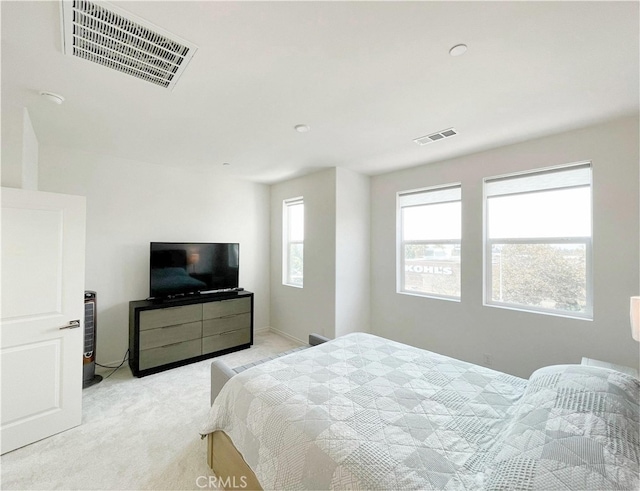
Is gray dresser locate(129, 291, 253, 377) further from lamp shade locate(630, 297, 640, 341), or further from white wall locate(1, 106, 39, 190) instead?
lamp shade locate(630, 297, 640, 341)

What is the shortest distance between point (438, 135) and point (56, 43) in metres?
2.87

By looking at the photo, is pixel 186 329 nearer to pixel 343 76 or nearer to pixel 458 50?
pixel 343 76

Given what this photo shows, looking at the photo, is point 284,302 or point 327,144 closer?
point 327,144

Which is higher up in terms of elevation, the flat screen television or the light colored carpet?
the flat screen television

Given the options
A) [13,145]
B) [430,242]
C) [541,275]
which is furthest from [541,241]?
[13,145]

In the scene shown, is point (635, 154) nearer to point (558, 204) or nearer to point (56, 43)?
point (558, 204)

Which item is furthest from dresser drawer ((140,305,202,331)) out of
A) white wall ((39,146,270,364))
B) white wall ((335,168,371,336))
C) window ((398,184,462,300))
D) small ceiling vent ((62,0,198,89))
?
window ((398,184,462,300))

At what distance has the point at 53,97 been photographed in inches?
80.2

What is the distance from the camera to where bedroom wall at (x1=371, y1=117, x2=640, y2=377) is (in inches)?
92.0

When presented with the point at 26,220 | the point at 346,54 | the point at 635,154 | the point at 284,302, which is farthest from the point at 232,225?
the point at 635,154

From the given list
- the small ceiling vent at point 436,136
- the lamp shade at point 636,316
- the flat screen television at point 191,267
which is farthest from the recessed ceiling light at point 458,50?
the flat screen television at point 191,267

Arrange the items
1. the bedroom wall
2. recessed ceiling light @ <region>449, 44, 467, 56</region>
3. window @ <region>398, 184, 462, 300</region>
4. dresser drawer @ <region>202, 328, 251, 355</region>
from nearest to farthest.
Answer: recessed ceiling light @ <region>449, 44, 467, 56</region>, the bedroom wall, window @ <region>398, 184, 462, 300</region>, dresser drawer @ <region>202, 328, 251, 355</region>

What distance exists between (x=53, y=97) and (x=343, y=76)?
2123 millimetres

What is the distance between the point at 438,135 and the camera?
8.93ft
